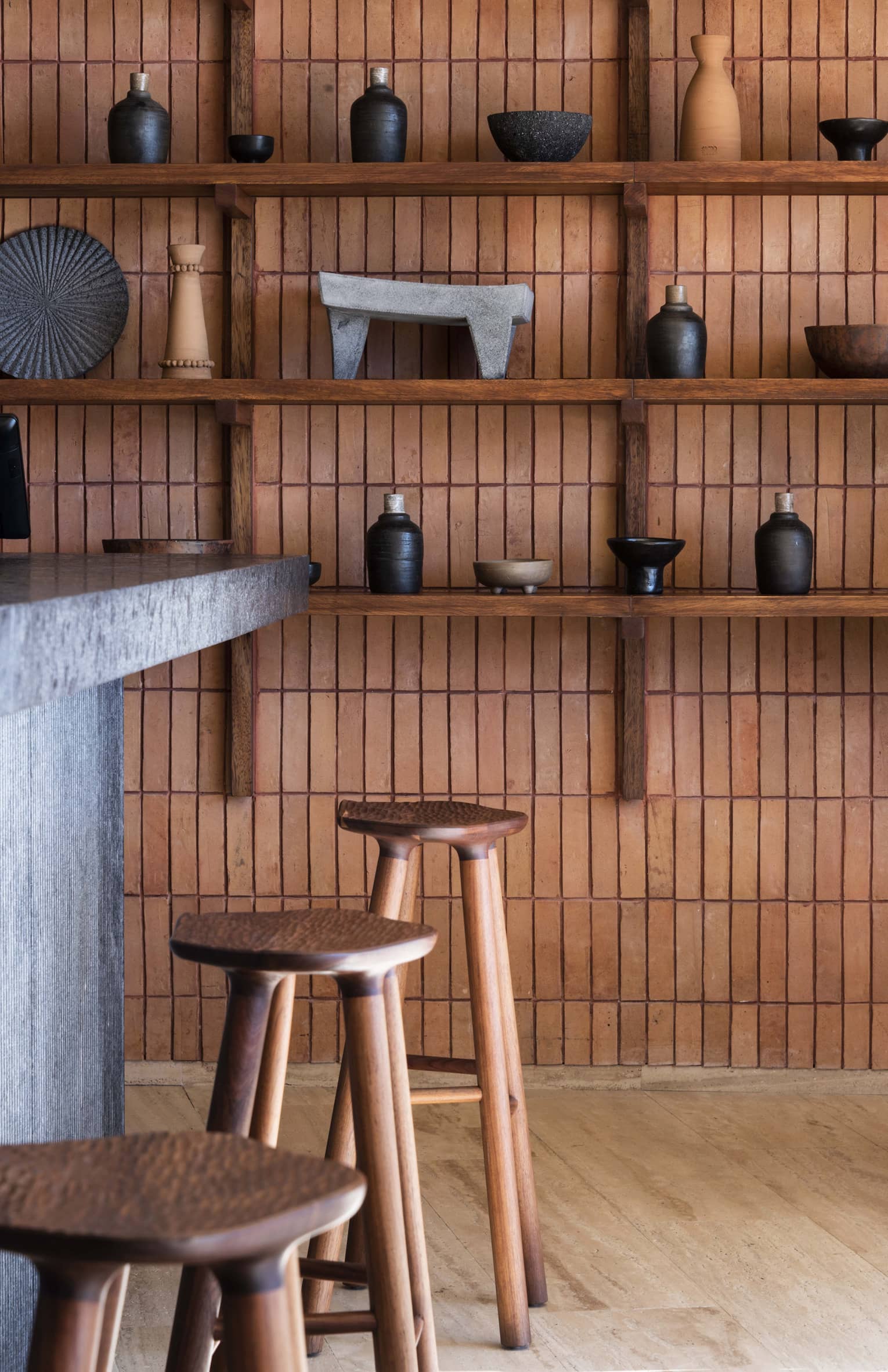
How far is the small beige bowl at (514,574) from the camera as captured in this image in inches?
132

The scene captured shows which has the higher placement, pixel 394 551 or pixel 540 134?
pixel 540 134

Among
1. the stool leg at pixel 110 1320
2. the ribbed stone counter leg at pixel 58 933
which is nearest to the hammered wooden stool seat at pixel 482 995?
the ribbed stone counter leg at pixel 58 933

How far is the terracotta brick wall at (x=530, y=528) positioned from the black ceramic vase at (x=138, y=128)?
230 millimetres

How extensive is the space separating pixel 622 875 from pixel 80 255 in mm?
2042

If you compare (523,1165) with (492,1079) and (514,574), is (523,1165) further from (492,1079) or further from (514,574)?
(514,574)

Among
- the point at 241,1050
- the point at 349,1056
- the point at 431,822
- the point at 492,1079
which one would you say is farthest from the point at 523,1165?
the point at 241,1050

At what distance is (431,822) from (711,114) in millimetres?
1942

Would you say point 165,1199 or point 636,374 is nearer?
point 165,1199

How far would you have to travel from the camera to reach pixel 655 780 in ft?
12.0

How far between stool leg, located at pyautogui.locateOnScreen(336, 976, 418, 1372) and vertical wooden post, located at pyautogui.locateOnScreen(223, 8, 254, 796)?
2.09m

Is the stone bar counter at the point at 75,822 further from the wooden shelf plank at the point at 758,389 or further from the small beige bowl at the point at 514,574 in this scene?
the wooden shelf plank at the point at 758,389

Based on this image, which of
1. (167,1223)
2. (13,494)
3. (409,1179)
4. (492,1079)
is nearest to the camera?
(167,1223)

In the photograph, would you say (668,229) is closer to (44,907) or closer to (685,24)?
(685,24)

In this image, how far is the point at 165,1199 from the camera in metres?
0.93
